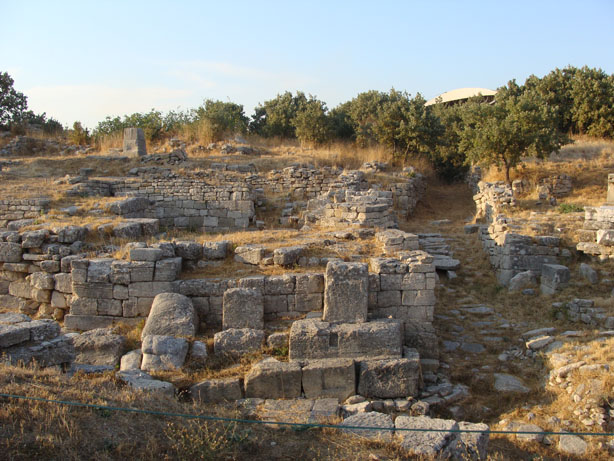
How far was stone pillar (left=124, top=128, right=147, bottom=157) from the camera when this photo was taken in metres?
21.6

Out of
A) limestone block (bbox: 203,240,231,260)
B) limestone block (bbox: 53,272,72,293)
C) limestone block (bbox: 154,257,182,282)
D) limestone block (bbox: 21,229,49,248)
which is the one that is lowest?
limestone block (bbox: 53,272,72,293)

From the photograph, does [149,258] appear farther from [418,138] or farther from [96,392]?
[418,138]

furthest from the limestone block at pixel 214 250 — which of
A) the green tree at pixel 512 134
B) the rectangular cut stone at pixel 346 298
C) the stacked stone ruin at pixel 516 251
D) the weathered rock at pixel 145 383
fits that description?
the green tree at pixel 512 134

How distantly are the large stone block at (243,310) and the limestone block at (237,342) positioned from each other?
240 millimetres

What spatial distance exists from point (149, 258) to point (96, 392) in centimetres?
331

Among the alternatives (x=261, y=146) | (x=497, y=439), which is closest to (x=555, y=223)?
(x=497, y=439)

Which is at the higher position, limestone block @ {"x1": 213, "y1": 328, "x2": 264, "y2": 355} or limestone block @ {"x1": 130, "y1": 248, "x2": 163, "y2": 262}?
limestone block @ {"x1": 130, "y1": 248, "x2": 163, "y2": 262}

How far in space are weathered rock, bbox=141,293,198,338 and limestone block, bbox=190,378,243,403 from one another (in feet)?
3.92

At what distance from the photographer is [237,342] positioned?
7.92 metres

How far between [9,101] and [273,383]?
28.4 metres

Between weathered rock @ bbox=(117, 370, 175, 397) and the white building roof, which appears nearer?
weathered rock @ bbox=(117, 370, 175, 397)

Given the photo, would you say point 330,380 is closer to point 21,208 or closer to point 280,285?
point 280,285

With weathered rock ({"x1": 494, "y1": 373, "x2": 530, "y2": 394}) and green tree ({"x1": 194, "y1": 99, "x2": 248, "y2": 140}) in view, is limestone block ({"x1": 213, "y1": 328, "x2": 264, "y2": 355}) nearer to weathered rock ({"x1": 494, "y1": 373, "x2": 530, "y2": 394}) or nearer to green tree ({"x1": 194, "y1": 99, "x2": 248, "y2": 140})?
weathered rock ({"x1": 494, "y1": 373, "x2": 530, "y2": 394})

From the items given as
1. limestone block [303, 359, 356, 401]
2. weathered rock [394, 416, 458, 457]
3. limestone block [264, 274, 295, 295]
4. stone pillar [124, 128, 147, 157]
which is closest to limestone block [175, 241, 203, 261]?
limestone block [264, 274, 295, 295]
